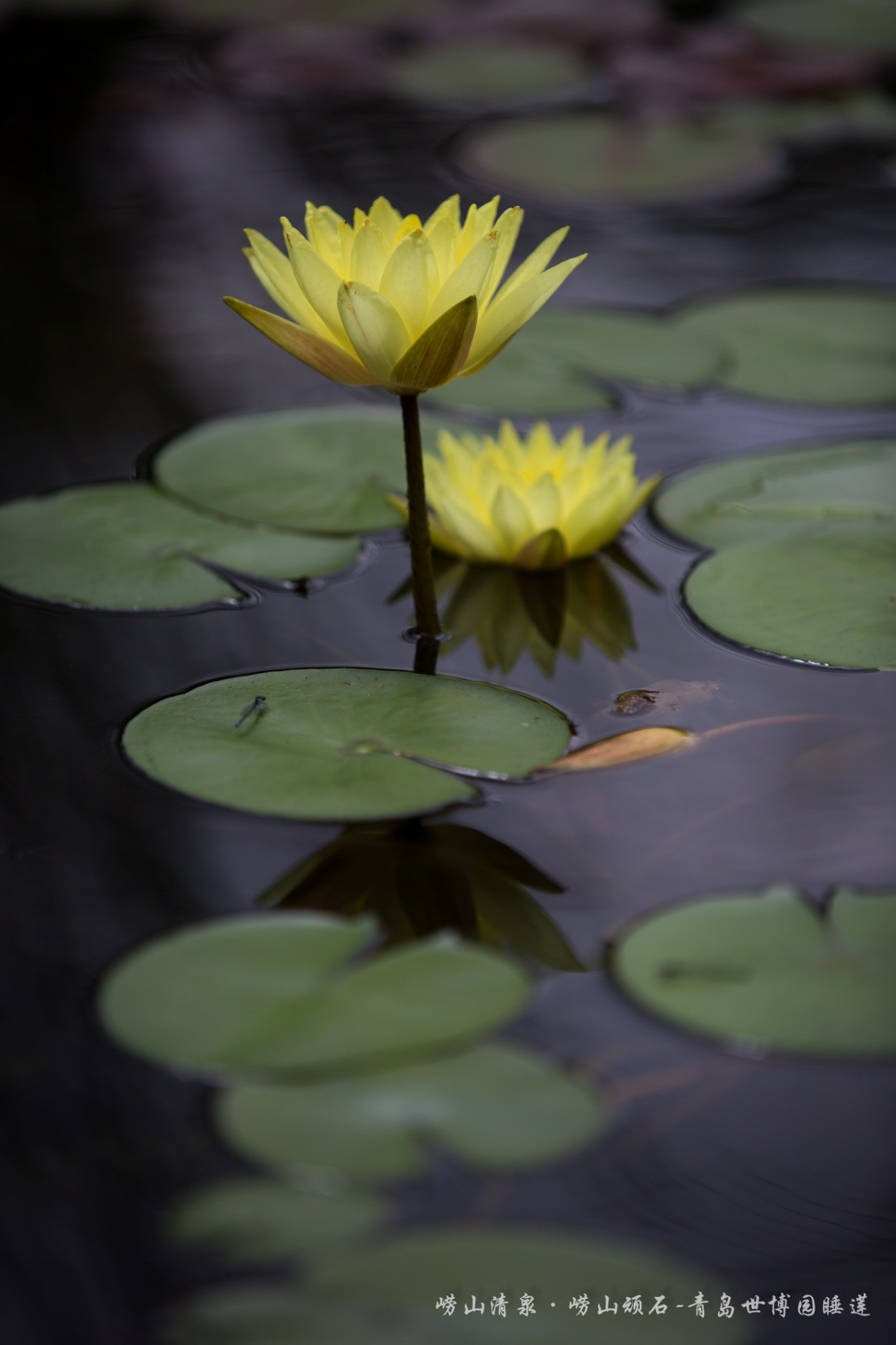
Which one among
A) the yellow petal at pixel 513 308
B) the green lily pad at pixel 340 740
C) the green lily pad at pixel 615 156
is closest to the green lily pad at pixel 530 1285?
the green lily pad at pixel 340 740

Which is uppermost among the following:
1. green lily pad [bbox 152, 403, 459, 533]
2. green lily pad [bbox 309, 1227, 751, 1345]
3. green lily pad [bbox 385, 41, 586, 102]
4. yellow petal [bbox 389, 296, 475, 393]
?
green lily pad [bbox 385, 41, 586, 102]

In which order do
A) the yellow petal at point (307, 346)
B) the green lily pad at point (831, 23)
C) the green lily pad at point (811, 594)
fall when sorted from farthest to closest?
the green lily pad at point (831, 23), the green lily pad at point (811, 594), the yellow petal at point (307, 346)

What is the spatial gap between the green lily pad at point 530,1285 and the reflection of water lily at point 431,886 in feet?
0.77

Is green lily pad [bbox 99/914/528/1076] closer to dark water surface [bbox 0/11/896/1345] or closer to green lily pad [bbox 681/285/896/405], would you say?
dark water surface [bbox 0/11/896/1345]

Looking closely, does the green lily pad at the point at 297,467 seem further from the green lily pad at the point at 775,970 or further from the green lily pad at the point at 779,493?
the green lily pad at the point at 775,970

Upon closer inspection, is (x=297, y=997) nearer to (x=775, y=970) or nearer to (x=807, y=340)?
(x=775, y=970)

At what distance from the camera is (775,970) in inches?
35.9

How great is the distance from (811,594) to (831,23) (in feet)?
9.19

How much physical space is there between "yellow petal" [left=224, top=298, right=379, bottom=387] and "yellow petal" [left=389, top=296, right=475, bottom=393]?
1.7 inches

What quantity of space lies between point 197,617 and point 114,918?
0.47m

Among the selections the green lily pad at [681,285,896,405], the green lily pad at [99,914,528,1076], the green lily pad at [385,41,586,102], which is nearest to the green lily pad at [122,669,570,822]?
the green lily pad at [99,914,528,1076]

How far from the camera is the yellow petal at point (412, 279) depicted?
1062 millimetres

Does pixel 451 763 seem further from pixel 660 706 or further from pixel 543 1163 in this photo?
pixel 543 1163

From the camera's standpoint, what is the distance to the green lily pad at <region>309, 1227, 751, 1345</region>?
0.72 metres
